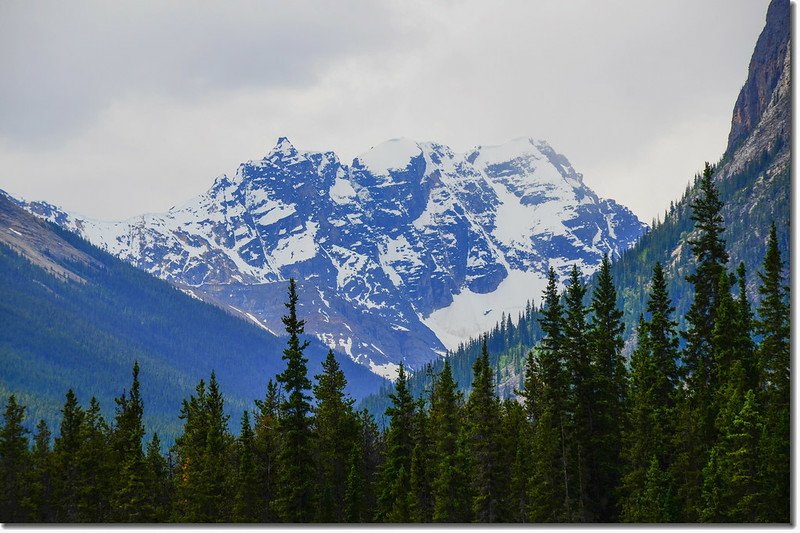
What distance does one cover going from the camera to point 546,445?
63500 mm

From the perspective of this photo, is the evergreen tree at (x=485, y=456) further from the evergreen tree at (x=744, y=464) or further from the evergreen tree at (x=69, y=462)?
the evergreen tree at (x=69, y=462)

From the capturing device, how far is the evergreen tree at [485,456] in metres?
66.4

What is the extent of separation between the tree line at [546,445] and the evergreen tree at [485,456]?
0.12 meters

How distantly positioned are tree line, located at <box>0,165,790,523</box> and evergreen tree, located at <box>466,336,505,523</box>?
0.12 m

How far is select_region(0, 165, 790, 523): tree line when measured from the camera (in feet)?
196

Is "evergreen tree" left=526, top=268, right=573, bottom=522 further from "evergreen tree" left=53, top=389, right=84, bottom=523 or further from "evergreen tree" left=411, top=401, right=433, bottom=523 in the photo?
"evergreen tree" left=53, top=389, right=84, bottom=523

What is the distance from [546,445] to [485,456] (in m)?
4.77

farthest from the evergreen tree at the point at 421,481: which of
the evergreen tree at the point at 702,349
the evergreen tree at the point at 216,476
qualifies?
the evergreen tree at the point at 702,349

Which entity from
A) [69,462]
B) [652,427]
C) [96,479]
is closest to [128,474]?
[96,479]

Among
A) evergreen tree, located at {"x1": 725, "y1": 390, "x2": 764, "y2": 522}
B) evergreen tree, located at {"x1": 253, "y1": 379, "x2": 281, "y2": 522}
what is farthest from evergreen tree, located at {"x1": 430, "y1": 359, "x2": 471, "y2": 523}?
evergreen tree, located at {"x1": 725, "y1": 390, "x2": 764, "y2": 522}

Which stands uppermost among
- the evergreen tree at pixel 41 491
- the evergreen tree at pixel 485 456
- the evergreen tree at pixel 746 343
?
the evergreen tree at pixel 746 343

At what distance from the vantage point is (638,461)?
6419 cm

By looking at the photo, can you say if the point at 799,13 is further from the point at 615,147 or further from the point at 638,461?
the point at 638,461

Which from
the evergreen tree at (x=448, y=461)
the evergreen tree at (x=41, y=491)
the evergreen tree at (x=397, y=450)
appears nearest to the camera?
the evergreen tree at (x=448, y=461)
